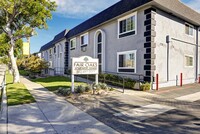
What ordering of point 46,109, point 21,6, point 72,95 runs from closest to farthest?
point 46,109 → point 72,95 → point 21,6

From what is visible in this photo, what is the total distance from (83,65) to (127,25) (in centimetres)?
597

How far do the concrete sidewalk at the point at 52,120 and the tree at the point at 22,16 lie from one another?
9592 mm

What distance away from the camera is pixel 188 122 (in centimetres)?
527

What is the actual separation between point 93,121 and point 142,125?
1545 mm

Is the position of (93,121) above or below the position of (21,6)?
below

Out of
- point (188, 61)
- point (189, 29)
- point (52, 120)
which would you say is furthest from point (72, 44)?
point (52, 120)

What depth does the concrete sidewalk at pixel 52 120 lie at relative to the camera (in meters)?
4.65

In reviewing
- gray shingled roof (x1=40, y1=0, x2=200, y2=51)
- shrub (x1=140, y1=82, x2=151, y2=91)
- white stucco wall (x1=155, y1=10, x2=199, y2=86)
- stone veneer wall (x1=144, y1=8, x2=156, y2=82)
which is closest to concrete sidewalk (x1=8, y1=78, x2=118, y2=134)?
shrub (x1=140, y1=82, x2=151, y2=91)

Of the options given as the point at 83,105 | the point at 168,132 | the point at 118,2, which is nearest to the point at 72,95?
the point at 83,105

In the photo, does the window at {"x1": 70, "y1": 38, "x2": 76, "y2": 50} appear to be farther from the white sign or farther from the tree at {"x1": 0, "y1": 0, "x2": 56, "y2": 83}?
the white sign

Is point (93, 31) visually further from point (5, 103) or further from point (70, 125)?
point (70, 125)

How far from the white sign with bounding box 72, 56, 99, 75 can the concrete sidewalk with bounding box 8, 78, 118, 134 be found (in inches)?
118

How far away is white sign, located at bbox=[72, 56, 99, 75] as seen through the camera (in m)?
9.80

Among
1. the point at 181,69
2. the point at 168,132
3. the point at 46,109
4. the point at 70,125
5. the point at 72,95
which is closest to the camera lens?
the point at 168,132
